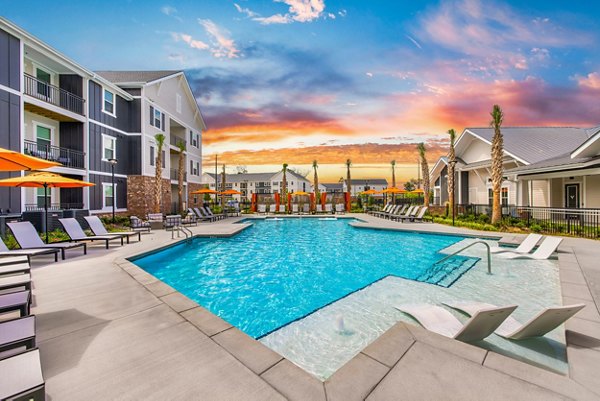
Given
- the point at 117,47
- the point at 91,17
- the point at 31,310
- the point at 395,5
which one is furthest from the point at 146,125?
the point at 31,310

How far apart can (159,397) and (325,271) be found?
231 inches

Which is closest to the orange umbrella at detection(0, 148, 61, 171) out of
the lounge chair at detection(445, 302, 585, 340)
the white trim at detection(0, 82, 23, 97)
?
the lounge chair at detection(445, 302, 585, 340)

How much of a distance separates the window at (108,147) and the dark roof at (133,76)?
4.96 meters

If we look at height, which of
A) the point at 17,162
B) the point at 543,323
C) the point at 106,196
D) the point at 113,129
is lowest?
the point at 543,323

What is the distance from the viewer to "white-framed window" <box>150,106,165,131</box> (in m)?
20.9

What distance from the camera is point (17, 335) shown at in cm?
214

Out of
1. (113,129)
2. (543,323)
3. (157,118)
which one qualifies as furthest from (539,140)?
(113,129)

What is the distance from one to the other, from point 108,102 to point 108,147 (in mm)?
3000

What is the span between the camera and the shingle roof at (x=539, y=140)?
17.5m

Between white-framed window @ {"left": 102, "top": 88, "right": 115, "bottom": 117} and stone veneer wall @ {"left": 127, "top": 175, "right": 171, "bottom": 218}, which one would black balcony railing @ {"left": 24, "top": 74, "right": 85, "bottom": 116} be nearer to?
white-framed window @ {"left": 102, "top": 88, "right": 115, "bottom": 117}

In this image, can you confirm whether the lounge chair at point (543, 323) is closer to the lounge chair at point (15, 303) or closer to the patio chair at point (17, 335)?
the patio chair at point (17, 335)

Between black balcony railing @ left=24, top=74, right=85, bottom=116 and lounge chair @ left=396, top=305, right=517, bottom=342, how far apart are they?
62.9 ft

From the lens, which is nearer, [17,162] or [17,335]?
[17,335]

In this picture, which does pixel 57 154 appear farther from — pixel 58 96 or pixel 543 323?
pixel 543 323
